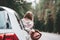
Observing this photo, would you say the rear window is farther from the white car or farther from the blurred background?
the blurred background

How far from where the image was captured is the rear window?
11.4 ft

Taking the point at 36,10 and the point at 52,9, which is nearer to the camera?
the point at 52,9

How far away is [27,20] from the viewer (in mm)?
7758

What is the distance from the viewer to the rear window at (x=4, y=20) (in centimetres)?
347

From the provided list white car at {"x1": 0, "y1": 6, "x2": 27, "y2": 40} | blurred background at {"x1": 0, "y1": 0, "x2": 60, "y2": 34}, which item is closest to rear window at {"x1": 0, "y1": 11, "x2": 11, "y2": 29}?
white car at {"x1": 0, "y1": 6, "x2": 27, "y2": 40}

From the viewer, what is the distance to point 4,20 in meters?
3.59

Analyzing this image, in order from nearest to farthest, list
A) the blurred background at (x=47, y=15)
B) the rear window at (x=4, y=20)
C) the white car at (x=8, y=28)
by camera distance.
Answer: the white car at (x=8, y=28) → the rear window at (x=4, y=20) → the blurred background at (x=47, y=15)

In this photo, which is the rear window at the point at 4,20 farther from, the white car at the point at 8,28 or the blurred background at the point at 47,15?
the blurred background at the point at 47,15

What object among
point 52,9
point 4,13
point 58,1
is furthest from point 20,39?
point 52,9

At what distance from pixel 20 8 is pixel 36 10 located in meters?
32.4

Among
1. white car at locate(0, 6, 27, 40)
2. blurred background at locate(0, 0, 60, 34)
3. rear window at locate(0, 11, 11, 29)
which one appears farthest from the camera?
Result: blurred background at locate(0, 0, 60, 34)

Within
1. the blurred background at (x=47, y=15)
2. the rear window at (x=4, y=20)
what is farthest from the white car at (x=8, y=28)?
the blurred background at (x=47, y=15)

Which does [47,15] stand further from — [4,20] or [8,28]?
[8,28]

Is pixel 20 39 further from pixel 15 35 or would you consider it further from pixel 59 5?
pixel 59 5
